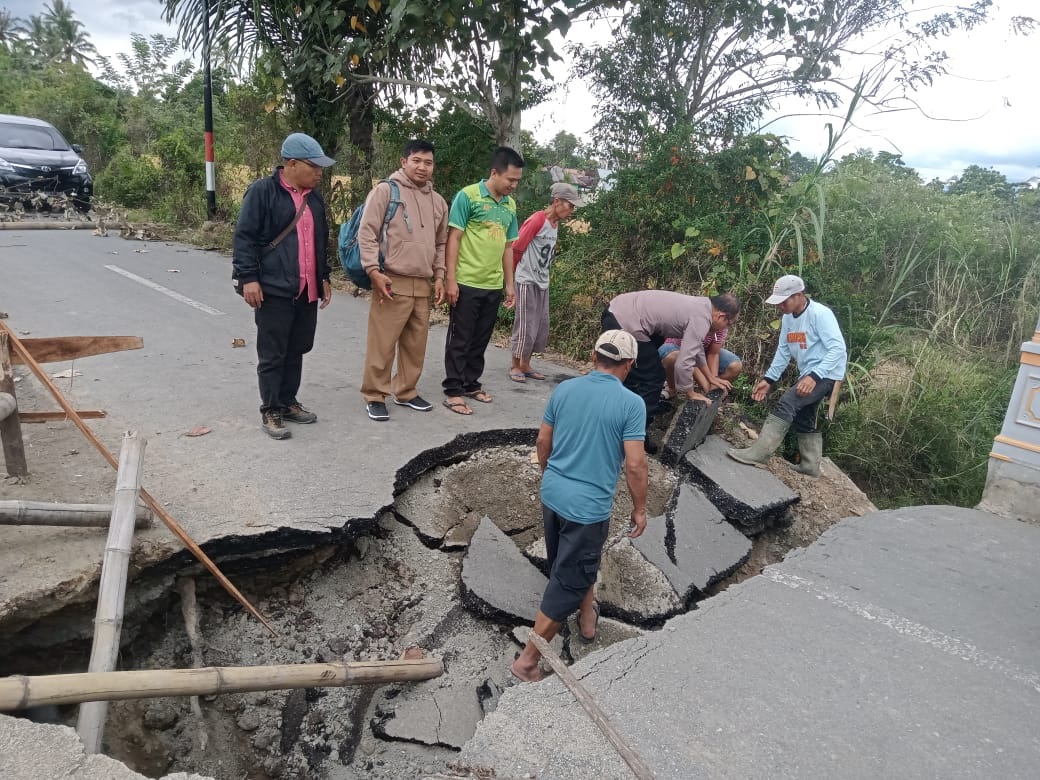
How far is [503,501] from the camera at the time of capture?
428 cm

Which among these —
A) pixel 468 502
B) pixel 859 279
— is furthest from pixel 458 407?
pixel 859 279

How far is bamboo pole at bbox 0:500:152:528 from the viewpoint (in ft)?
8.50

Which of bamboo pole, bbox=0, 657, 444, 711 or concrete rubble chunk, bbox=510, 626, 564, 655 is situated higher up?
bamboo pole, bbox=0, 657, 444, 711

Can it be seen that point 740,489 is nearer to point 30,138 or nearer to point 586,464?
point 586,464

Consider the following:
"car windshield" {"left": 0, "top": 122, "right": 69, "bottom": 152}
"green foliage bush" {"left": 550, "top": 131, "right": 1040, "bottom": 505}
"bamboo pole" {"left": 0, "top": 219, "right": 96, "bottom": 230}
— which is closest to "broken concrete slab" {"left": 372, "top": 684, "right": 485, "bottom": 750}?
"green foliage bush" {"left": 550, "top": 131, "right": 1040, "bottom": 505}

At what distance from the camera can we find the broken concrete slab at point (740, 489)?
425 centimetres

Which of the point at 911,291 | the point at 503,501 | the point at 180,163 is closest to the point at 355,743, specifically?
the point at 503,501

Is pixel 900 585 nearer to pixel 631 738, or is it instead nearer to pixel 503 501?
pixel 631 738

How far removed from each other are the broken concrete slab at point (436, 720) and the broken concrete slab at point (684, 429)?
2.23 metres

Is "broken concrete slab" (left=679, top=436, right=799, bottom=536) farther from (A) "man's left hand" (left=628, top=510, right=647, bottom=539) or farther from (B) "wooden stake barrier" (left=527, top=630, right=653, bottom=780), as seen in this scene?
(B) "wooden stake barrier" (left=527, top=630, right=653, bottom=780)

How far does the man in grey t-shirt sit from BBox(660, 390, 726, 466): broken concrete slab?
148 centimetres

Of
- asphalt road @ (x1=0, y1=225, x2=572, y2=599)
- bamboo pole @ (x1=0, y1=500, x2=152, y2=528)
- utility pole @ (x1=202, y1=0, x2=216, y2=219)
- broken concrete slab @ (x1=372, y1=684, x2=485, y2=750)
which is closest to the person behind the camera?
bamboo pole @ (x1=0, y1=500, x2=152, y2=528)

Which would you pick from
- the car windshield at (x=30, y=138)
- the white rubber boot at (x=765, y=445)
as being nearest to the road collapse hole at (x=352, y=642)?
the white rubber boot at (x=765, y=445)

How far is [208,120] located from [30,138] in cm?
417
